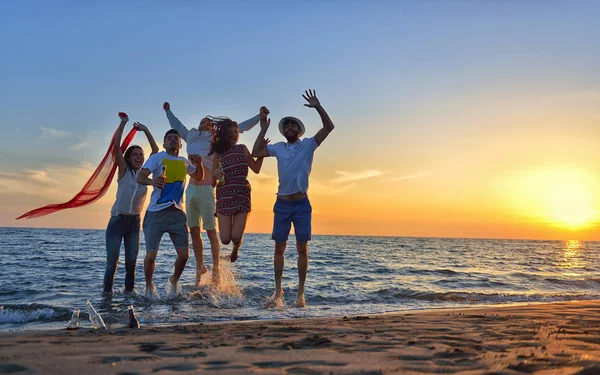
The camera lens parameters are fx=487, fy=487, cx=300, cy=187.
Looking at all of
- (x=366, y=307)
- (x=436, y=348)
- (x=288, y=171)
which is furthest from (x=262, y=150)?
(x=436, y=348)

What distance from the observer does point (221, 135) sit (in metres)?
7.31

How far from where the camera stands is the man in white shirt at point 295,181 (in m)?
6.66

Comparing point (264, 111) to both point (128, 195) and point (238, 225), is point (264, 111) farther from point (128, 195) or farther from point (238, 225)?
point (128, 195)

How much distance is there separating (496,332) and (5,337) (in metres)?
4.07

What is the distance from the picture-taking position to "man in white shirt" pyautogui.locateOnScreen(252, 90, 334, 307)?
666 centimetres

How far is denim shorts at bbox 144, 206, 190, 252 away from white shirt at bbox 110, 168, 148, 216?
523 mm

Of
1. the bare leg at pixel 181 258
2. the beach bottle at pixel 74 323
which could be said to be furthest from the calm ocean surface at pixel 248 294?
the beach bottle at pixel 74 323

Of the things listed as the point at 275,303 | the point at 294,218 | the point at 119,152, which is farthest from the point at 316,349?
the point at 119,152

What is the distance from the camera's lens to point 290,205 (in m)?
6.75

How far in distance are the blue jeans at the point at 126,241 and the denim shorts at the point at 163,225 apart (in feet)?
1.95

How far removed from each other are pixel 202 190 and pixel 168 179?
43.7 inches

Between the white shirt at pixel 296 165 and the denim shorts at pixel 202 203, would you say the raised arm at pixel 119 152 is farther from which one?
the white shirt at pixel 296 165

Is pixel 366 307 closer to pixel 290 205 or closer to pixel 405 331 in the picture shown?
pixel 290 205

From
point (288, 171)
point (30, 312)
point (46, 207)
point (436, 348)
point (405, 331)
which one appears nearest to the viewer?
point (436, 348)
